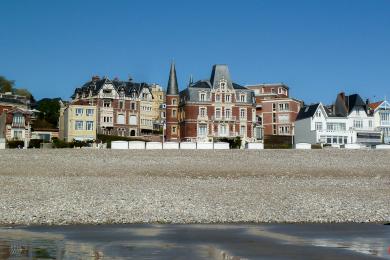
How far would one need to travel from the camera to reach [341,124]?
86.4 m

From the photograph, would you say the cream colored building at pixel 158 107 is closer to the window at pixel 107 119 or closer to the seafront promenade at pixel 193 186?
the window at pixel 107 119

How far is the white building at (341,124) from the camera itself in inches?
3366

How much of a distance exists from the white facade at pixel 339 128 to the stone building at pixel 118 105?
94.4 feet

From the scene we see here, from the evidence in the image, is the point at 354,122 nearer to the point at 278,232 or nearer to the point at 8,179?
the point at 8,179

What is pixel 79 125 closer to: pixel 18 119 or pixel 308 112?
pixel 18 119

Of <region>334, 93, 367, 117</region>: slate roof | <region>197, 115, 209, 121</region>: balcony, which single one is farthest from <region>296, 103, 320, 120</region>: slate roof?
<region>197, 115, 209, 121</region>: balcony

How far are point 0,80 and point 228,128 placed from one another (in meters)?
56.7

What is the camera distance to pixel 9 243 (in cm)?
1803

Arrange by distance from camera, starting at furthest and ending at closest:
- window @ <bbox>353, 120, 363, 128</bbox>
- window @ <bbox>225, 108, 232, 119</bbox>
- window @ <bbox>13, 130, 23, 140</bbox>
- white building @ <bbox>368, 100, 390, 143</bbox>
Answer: white building @ <bbox>368, 100, 390, 143</bbox> < window @ <bbox>353, 120, 363, 128</bbox> < window @ <bbox>225, 108, 232, 119</bbox> < window @ <bbox>13, 130, 23, 140</bbox>

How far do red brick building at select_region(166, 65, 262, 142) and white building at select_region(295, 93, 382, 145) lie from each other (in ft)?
26.7

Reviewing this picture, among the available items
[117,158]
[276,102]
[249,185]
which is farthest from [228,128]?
[249,185]

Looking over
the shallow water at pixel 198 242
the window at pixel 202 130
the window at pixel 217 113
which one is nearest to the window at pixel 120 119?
the window at pixel 202 130

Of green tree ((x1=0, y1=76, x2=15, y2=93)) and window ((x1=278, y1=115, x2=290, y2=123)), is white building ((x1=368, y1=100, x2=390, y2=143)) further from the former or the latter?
green tree ((x1=0, y1=76, x2=15, y2=93))

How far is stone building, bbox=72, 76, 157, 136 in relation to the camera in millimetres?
95375
